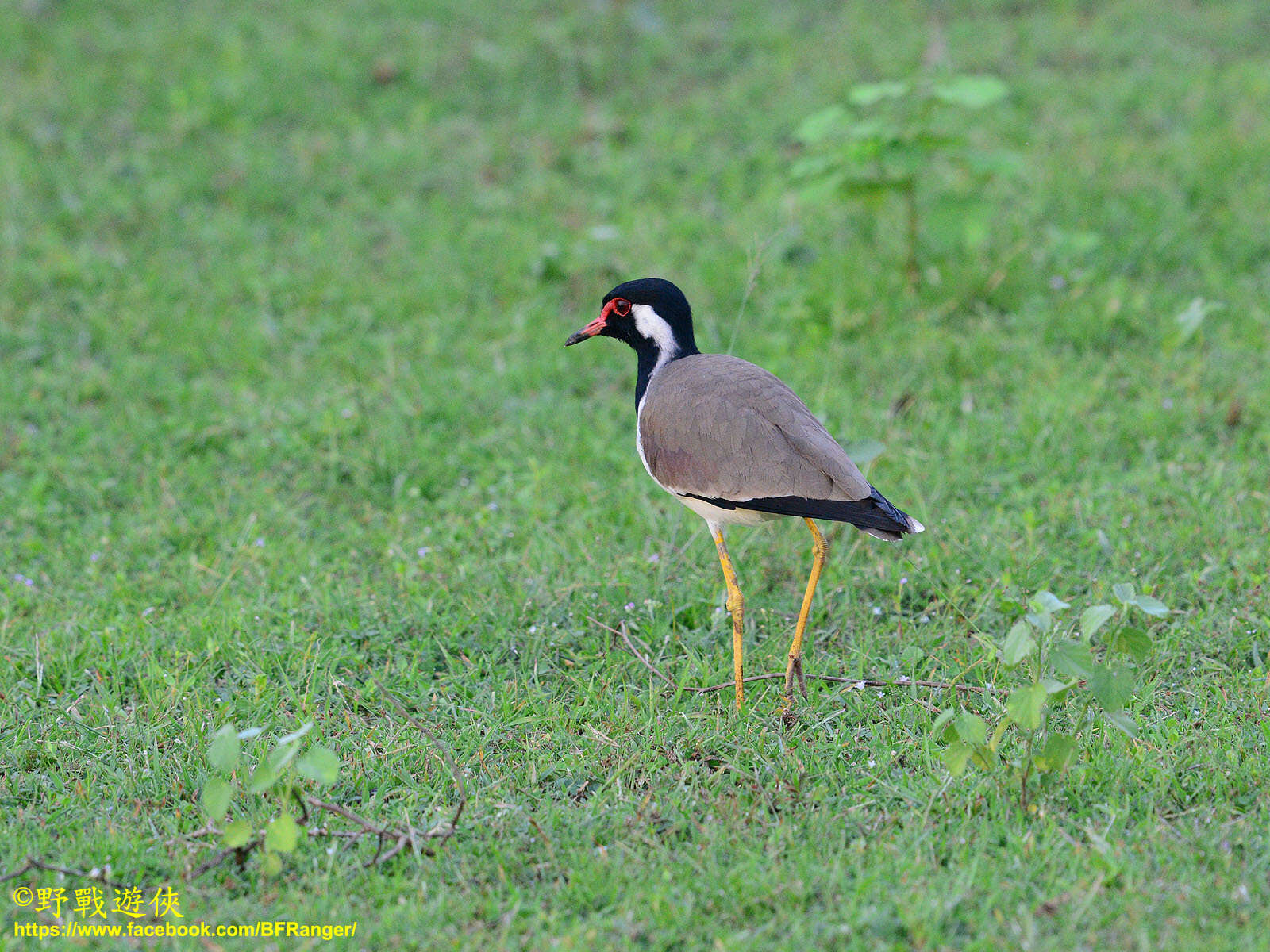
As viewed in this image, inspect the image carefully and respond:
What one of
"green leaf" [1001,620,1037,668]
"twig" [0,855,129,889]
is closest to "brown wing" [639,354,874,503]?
"green leaf" [1001,620,1037,668]

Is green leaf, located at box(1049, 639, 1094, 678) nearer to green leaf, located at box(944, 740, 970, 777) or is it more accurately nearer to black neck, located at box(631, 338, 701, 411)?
green leaf, located at box(944, 740, 970, 777)

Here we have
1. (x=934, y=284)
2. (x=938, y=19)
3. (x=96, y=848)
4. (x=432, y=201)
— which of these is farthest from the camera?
(x=938, y=19)

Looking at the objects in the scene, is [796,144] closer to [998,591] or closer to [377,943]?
[998,591]

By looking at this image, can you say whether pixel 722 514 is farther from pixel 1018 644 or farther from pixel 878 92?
pixel 878 92

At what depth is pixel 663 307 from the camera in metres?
4.36

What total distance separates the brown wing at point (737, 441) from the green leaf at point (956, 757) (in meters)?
0.80

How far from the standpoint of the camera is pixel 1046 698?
3191 mm

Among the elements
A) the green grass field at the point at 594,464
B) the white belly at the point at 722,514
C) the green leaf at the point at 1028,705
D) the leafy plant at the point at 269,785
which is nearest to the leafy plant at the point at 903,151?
the green grass field at the point at 594,464

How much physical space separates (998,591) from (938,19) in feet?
20.0

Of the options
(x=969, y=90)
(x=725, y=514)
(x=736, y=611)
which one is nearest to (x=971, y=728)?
(x=736, y=611)

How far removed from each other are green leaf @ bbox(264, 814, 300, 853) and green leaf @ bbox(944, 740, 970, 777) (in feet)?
5.59

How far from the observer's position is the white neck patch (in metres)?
4.38

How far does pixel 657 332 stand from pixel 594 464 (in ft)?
4.07

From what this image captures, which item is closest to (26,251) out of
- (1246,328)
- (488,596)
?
(488,596)
